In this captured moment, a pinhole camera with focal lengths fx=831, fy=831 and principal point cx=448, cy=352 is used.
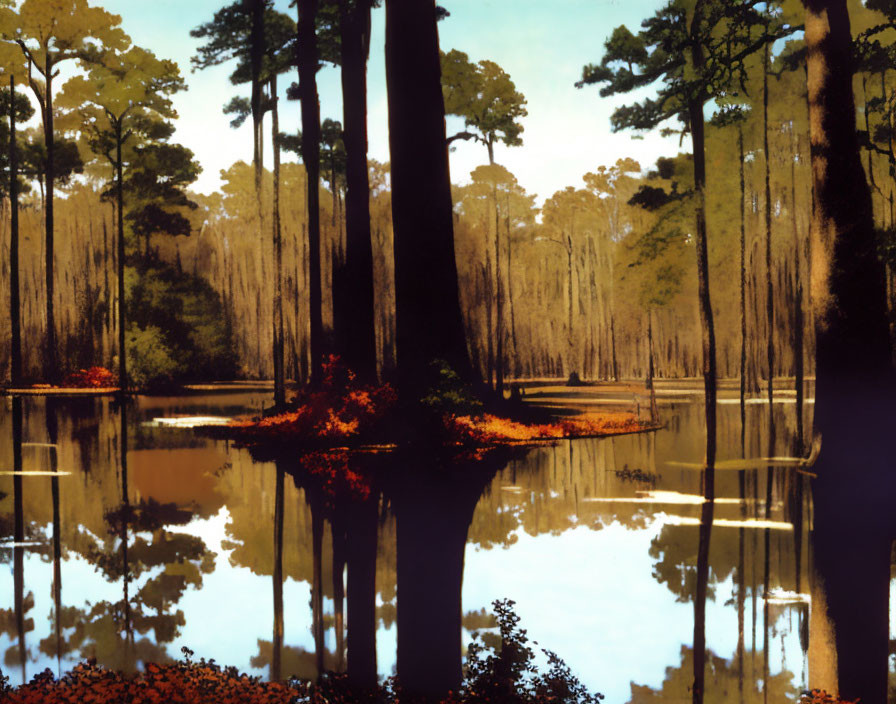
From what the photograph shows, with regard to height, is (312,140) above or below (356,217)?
above

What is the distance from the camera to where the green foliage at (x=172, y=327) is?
19094mm

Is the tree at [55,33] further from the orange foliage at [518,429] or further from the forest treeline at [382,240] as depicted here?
the orange foliage at [518,429]

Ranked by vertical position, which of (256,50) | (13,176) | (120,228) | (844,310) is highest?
(256,50)

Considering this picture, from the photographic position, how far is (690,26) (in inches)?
454

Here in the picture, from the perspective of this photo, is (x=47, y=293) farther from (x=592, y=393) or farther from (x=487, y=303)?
(x=592, y=393)

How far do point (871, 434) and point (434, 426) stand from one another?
4530mm

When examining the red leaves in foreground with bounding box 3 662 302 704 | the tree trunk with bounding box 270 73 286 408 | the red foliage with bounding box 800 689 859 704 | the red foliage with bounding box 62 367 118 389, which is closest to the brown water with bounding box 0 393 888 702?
the red foliage with bounding box 800 689 859 704

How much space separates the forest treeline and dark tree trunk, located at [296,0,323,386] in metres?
0.07

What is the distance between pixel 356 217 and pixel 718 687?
930 cm

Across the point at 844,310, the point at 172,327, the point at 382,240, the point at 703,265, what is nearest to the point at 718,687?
the point at 844,310

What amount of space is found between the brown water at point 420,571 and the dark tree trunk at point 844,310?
52 cm

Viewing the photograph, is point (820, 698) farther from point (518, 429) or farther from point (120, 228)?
point (120, 228)

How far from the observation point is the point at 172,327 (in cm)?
1967

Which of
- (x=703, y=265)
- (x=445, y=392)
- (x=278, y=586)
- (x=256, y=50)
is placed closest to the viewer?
(x=278, y=586)
